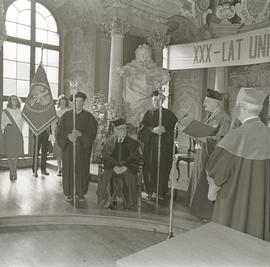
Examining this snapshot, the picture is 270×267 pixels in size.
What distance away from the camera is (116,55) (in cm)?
749

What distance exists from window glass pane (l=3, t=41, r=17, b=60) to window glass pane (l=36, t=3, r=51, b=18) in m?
1.15

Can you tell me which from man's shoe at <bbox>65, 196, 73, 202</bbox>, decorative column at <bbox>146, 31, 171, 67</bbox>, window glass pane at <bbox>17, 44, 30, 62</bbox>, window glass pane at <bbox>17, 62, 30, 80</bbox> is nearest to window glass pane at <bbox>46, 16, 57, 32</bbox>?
window glass pane at <bbox>17, 44, 30, 62</bbox>

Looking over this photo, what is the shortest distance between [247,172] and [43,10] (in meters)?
8.11

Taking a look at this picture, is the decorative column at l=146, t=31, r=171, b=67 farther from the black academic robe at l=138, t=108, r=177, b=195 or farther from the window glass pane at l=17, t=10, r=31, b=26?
the black academic robe at l=138, t=108, r=177, b=195

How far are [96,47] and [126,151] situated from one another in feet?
14.7

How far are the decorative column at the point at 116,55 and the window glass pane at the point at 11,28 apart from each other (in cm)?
276

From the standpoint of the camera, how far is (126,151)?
16.0 ft

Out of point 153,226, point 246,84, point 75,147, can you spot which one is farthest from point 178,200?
point 246,84

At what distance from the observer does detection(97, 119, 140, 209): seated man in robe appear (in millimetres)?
4762

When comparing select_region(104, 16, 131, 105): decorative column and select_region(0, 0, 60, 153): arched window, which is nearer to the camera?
select_region(104, 16, 131, 105): decorative column

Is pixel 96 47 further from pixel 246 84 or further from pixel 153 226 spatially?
pixel 153 226

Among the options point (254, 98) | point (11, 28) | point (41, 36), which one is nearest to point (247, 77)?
point (41, 36)

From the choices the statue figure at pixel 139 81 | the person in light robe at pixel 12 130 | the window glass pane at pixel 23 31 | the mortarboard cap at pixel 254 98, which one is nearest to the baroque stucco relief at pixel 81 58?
the window glass pane at pixel 23 31

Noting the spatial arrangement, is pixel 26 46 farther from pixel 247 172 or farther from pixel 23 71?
pixel 247 172
